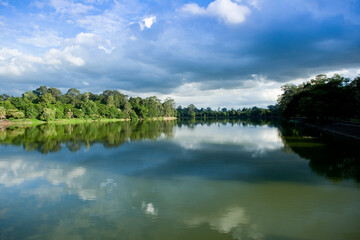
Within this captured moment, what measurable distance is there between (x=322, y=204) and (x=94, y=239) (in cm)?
812

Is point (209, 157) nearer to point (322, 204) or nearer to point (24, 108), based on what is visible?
point (322, 204)

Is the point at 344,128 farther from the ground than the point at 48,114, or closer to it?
closer to it

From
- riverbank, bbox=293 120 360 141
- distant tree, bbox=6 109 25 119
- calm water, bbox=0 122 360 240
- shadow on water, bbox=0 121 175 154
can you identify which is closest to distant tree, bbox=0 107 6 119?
distant tree, bbox=6 109 25 119

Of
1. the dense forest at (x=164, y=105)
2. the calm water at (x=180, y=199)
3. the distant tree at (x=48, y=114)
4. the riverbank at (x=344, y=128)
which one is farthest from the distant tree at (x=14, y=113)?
the riverbank at (x=344, y=128)

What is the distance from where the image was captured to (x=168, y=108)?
12825cm

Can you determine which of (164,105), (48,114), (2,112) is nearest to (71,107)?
(48,114)

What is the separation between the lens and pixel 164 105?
129 metres

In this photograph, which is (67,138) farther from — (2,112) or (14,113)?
(14,113)

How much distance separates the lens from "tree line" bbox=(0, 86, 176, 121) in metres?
64.2

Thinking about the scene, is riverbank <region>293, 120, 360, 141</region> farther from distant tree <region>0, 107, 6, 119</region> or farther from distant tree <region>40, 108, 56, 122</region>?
distant tree <region>0, 107, 6, 119</region>

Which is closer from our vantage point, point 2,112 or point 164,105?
point 2,112

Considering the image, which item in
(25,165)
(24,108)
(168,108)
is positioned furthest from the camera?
(168,108)

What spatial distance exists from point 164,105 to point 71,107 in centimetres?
5826

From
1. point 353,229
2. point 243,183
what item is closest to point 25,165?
point 243,183
